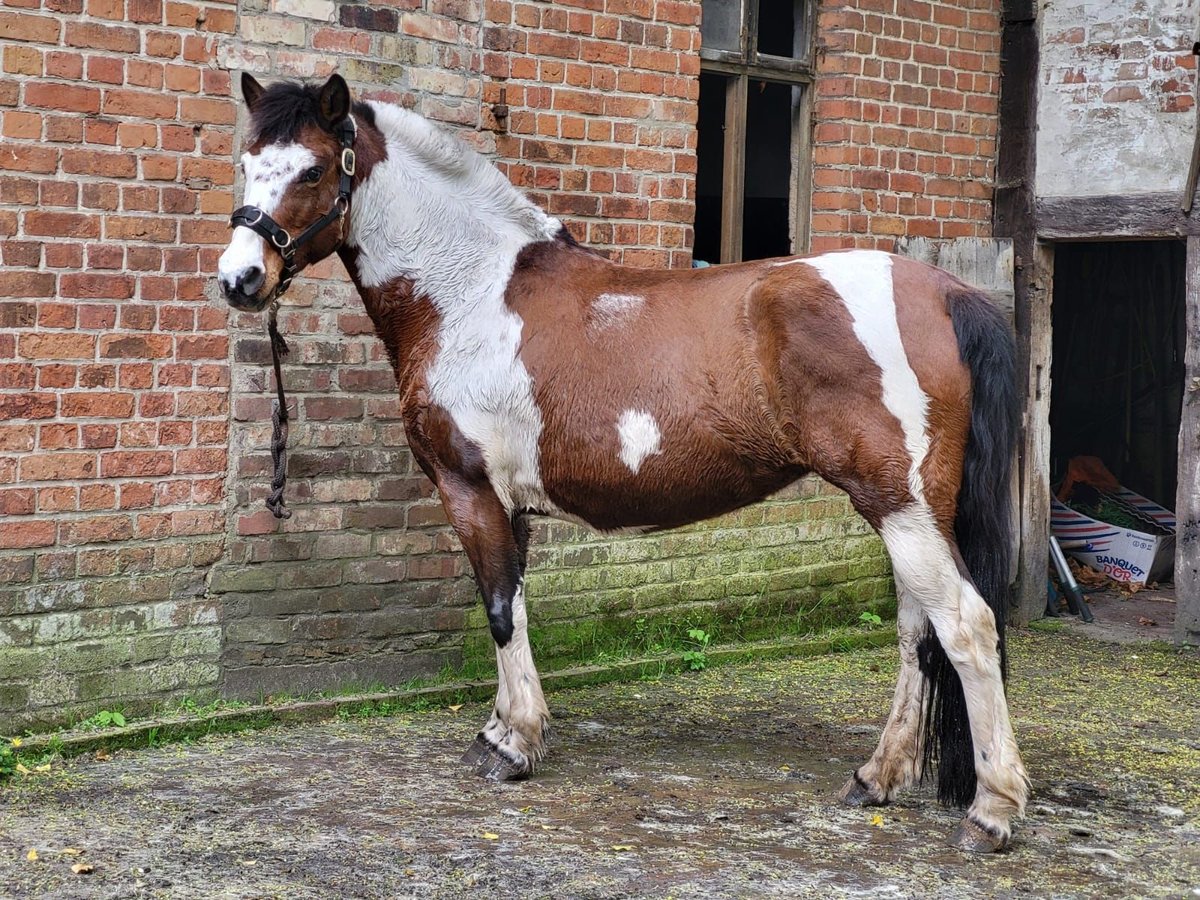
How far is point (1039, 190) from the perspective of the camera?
832 centimetres

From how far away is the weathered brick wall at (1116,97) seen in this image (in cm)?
775

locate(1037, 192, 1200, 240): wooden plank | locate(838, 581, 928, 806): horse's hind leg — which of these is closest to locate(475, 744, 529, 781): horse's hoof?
locate(838, 581, 928, 806): horse's hind leg

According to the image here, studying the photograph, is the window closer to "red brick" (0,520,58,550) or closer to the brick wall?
the brick wall

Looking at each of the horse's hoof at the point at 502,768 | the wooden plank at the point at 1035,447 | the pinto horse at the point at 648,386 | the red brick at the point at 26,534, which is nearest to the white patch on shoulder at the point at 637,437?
the pinto horse at the point at 648,386

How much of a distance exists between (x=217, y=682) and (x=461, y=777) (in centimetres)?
122

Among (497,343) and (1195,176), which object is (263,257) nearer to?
(497,343)

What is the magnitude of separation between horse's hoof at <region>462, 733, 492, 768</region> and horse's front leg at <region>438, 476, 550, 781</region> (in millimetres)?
11

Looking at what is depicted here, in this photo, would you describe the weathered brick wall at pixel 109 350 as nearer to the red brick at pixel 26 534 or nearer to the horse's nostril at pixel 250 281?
the red brick at pixel 26 534

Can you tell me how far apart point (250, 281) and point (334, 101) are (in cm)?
69

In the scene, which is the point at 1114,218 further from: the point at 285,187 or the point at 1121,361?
the point at 285,187

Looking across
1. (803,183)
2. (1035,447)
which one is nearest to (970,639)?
(803,183)

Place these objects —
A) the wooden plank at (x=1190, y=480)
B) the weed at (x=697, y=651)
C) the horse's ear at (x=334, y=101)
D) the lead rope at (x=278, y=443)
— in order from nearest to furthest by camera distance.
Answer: the horse's ear at (x=334, y=101), the lead rope at (x=278, y=443), the weed at (x=697, y=651), the wooden plank at (x=1190, y=480)

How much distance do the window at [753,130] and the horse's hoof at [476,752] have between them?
313cm

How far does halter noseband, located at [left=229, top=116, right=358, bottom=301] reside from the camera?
16.0 feet
